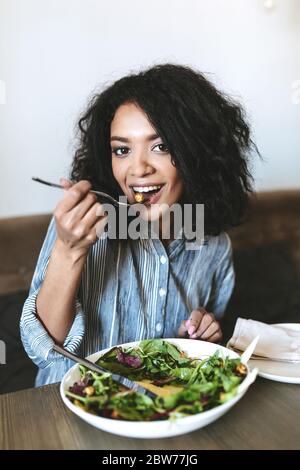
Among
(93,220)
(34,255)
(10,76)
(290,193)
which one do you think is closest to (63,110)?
(10,76)

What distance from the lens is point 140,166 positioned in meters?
1.25

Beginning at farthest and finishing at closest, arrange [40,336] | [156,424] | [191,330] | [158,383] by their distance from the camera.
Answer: [191,330], [40,336], [158,383], [156,424]

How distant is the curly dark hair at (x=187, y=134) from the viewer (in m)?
1.30

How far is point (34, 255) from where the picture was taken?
1568 mm

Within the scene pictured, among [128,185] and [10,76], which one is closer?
[128,185]

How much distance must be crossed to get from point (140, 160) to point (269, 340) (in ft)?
1.76

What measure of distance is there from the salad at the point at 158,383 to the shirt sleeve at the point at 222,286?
0.61 meters

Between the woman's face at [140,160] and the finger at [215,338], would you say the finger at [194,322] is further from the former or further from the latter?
A: the woman's face at [140,160]

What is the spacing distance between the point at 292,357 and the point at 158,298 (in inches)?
18.1

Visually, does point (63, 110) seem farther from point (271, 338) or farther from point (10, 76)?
point (271, 338)

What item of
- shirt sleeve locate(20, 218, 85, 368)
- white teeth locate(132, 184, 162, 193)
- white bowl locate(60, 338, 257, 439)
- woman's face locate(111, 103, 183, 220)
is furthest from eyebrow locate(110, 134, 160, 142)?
white bowl locate(60, 338, 257, 439)

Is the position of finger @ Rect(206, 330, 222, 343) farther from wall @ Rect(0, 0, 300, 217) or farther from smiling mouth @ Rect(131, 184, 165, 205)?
wall @ Rect(0, 0, 300, 217)

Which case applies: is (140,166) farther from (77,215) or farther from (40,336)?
(40,336)

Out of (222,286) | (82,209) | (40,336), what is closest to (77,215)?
(82,209)
